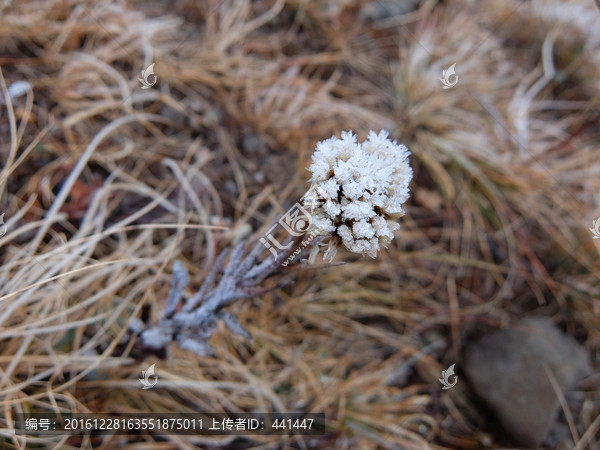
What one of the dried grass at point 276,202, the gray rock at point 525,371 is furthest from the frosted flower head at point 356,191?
the gray rock at point 525,371

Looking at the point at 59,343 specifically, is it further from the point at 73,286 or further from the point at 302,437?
the point at 302,437

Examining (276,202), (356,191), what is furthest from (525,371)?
(356,191)

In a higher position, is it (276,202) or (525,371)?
(276,202)

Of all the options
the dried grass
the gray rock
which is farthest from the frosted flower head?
the gray rock

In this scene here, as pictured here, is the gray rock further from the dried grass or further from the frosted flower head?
the frosted flower head

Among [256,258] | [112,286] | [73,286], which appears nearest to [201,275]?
[112,286]

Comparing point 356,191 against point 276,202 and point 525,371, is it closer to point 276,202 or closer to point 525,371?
point 276,202
